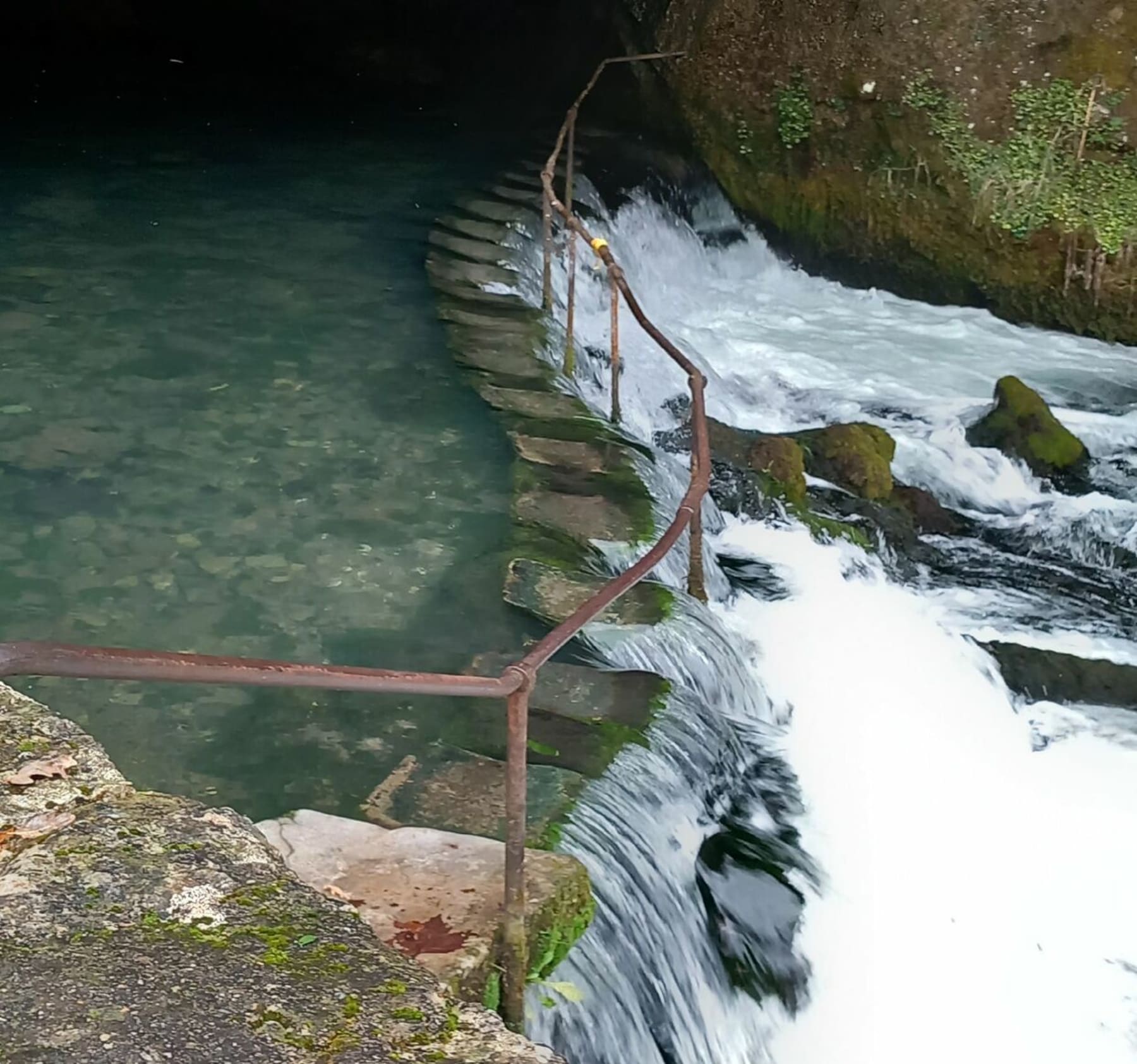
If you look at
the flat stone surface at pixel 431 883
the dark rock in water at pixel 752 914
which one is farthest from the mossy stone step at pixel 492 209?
the flat stone surface at pixel 431 883

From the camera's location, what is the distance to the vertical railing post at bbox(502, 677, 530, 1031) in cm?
246

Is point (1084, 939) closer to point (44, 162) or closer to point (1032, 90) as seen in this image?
point (1032, 90)

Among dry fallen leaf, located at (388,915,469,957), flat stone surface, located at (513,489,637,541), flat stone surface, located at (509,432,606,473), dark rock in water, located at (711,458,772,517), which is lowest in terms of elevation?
dark rock in water, located at (711,458,772,517)

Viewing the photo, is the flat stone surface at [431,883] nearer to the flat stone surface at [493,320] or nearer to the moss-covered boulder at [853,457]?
the moss-covered boulder at [853,457]

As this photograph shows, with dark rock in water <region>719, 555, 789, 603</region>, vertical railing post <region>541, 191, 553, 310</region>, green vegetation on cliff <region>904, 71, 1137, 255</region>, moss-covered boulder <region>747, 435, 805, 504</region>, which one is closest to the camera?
dark rock in water <region>719, 555, 789, 603</region>

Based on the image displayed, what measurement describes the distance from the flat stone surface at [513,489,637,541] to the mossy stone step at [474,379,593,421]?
87 cm

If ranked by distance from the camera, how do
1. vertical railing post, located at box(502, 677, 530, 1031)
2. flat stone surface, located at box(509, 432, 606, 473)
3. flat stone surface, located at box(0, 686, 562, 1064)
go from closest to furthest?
flat stone surface, located at box(0, 686, 562, 1064)
vertical railing post, located at box(502, 677, 530, 1031)
flat stone surface, located at box(509, 432, 606, 473)

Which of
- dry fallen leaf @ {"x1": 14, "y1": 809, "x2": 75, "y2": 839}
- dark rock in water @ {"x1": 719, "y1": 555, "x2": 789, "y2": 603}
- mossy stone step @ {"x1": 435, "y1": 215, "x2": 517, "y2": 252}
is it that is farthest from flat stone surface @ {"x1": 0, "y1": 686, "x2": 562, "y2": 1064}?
mossy stone step @ {"x1": 435, "y1": 215, "x2": 517, "y2": 252}

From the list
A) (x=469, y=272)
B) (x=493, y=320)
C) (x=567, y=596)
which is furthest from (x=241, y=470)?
(x=469, y=272)

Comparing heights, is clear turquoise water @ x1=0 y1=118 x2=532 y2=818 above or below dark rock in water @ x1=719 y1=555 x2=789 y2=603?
above

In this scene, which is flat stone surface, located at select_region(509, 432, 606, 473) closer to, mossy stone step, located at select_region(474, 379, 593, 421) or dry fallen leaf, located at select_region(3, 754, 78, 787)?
mossy stone step, located at select_region(474, 379, 593, 421)

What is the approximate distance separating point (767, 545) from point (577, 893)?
3951mm

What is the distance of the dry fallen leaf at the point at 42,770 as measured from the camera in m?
2.34

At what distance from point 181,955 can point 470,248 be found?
7277 mm
